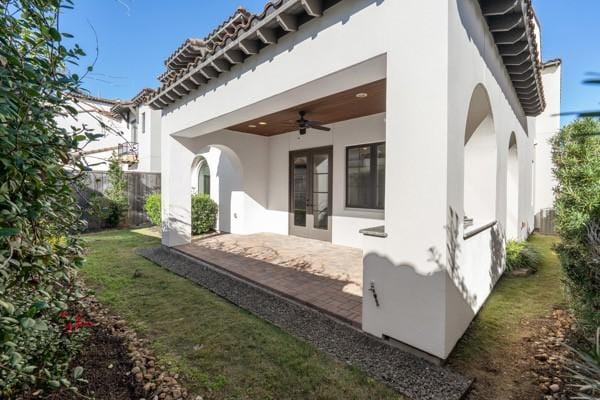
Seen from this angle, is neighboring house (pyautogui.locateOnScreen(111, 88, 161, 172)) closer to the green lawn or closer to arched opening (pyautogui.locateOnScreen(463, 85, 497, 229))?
arched opening (pyautogui.locateOnScreen(463, 85, 497, 229))

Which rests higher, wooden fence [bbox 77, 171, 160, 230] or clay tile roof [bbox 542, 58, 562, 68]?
clay tile roof [bbox 542, 58, 562, 68]

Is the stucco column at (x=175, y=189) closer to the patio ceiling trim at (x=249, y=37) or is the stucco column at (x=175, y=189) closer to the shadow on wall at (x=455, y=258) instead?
the patio ceiling trim at (x=249, y=37)

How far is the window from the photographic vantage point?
26.6 ft

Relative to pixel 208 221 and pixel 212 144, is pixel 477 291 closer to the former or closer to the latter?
pixel 212 144

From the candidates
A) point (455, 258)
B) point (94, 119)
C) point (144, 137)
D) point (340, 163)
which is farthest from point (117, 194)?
point (455, 258)

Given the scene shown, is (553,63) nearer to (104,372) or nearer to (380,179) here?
(380,179)

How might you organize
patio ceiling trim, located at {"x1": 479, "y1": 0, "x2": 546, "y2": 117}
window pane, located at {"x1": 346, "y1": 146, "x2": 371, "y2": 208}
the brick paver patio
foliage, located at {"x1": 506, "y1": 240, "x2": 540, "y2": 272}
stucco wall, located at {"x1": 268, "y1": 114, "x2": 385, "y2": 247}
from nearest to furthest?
patio ceiling trim, located at {"x1": 479, "y1": 0, "x2": 546, "y2": 117}, the brick paver patio, foliage, located at {"x1": 506, "y1": 240, "x2": 540, "y2": 272}, stucco wall, located at {"x1": 268, "y1": 114, "x2": 385, "y2": 247}, window pane, located at {"x1": 346, "y1": 146, "x2": 371, "y2": 208}

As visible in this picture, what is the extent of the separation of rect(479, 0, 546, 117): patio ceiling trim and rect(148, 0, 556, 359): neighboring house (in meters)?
0.02

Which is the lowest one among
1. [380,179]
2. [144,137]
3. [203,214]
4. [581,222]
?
[203,214]

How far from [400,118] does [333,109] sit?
4267 mm

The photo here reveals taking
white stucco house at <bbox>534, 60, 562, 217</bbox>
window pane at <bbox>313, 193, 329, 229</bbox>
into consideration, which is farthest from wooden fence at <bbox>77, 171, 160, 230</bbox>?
white stucco house at <bbox>534, 60, 562, 217</bbox>

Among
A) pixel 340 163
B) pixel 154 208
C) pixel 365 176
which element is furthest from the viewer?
pixel 154 208

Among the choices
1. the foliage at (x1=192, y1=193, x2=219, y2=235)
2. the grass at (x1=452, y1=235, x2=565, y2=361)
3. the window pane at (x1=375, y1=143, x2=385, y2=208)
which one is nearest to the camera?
the grass at (x1=452, y1=235, x2=565, y2=361)

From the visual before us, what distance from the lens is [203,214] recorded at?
36.4 ft
